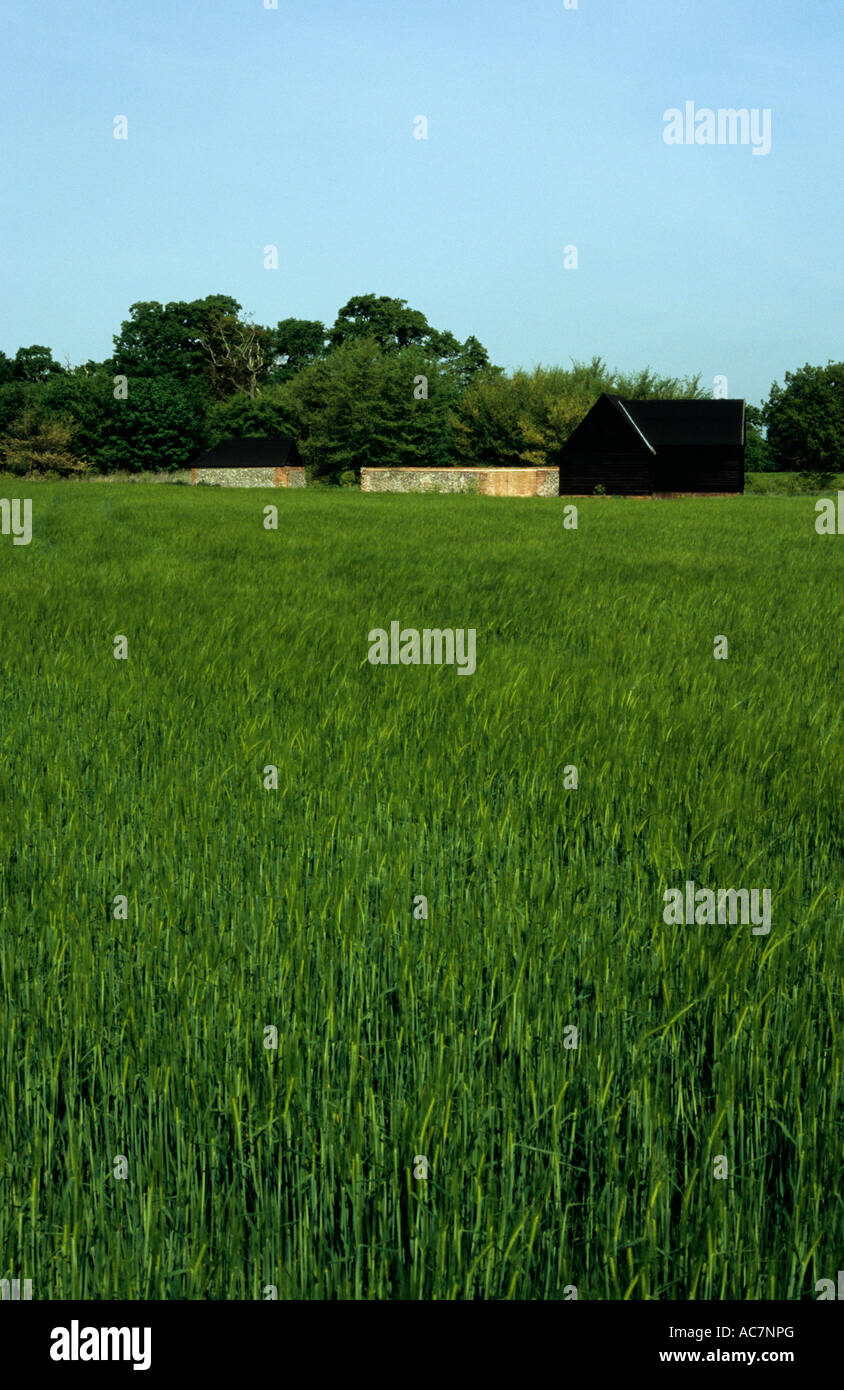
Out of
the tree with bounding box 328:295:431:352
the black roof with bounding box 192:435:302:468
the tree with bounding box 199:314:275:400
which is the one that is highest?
the tree with bounding box 328:295:431:352

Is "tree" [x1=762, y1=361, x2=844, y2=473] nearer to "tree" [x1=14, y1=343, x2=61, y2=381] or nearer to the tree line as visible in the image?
the tree line

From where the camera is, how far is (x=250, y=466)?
65812 mm

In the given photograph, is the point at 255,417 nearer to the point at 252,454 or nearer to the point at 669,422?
the point at 252,454

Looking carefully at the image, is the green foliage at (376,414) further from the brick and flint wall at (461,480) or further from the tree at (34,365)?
the tree at (34,365)

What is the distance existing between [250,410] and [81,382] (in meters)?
11.9

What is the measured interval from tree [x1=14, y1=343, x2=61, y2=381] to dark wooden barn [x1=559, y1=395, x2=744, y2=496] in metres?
63.0

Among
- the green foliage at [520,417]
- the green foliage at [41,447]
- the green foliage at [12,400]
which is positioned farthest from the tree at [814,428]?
the green foliage at [12,400]

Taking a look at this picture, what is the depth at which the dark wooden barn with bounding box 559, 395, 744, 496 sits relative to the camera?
174 feet

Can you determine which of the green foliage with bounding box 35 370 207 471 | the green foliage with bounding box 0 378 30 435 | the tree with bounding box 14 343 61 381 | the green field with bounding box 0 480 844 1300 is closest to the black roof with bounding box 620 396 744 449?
the green foliage with bounding box 35 370 207 471

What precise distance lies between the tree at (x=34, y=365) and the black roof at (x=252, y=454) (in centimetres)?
3920

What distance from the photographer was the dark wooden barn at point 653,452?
53.1 m

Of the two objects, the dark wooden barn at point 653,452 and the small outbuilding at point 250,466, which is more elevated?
the small outbuilding at point 250,466
